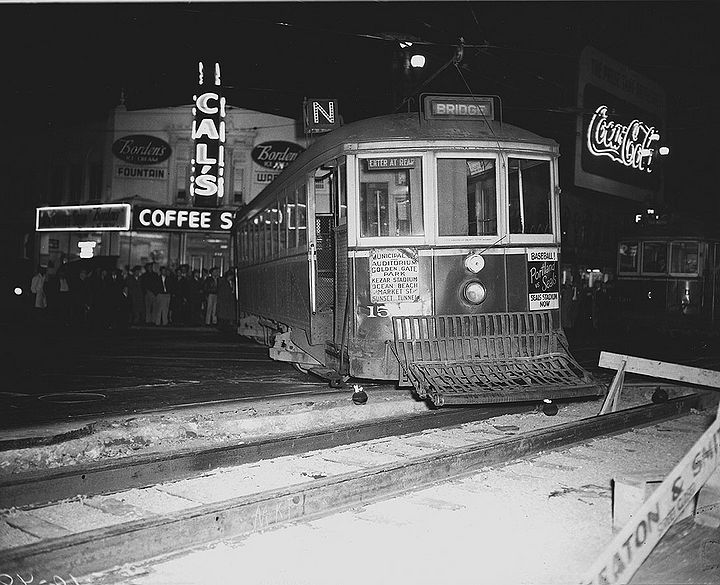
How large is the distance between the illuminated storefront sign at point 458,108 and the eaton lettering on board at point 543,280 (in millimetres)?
1768

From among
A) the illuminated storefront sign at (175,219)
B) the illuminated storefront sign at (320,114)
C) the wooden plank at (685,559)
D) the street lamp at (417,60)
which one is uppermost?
the street lamp at (417,60)

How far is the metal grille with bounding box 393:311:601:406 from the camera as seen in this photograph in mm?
7676

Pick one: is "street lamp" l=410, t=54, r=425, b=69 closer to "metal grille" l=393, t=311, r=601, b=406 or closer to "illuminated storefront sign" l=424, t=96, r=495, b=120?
"illuminated storefront sign" l=424, t=96, r=495, b=120

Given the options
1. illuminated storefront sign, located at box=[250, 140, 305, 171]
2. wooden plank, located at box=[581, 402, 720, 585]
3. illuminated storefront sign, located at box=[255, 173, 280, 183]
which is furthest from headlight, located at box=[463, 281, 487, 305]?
illuminated storefront sign, located at box=[255, 173, 280, 183]

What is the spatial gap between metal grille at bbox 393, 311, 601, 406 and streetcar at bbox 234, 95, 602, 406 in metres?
0.01

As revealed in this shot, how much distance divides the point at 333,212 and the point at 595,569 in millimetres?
6782

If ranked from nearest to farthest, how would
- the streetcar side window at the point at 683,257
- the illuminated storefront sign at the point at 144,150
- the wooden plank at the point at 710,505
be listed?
the wooden plank at the point at 710,505 → the streetcar side window at the point at 683,257 → the illuminated storefront sign at the point at 144,150

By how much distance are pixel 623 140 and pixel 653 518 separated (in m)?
28.5

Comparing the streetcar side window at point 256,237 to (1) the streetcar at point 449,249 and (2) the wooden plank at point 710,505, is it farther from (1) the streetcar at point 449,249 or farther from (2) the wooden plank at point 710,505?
(2) the wooden plank at point 710,505

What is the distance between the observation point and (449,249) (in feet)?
27.3

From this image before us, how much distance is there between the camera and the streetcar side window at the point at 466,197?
835 centimetres

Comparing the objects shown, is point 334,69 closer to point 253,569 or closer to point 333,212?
point 333,212

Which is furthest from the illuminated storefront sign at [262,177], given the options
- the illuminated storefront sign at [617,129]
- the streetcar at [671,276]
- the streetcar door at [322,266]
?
the streetcar door at [322,266]

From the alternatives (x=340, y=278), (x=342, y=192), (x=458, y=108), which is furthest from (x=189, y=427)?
(x=458, y=108)
